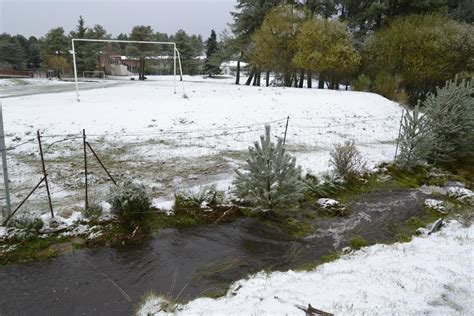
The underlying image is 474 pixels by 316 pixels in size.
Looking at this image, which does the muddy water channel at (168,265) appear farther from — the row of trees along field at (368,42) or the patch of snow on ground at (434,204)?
the row of trees along field at (368,42)

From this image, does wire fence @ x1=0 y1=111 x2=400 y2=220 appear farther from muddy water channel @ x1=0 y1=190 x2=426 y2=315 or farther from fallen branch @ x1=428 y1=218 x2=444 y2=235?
fallen branch @ x1=428 y1=218 x2=444 y2=235

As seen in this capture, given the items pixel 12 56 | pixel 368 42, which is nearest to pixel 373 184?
pixel 368 42

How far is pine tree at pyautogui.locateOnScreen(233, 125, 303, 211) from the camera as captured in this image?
20.5 feet

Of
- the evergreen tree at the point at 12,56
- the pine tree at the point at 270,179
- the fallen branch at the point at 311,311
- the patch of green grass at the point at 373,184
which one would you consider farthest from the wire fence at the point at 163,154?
the evergreen tree at the point at 12,56

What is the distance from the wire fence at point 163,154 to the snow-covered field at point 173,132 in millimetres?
26

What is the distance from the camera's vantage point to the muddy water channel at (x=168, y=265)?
4.26 m

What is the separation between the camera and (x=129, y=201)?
6.04m

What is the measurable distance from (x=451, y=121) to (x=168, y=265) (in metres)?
9.88

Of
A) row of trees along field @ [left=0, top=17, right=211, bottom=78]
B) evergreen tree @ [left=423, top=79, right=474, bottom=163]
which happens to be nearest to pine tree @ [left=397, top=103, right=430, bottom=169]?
evergreen tree @ [left=423, top=79, right=474, bottom=163]

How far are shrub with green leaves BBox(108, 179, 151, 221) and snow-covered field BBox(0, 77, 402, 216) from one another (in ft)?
2.26

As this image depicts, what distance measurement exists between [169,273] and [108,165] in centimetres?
480

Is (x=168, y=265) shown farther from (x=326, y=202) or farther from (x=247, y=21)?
(x=247, y=21)

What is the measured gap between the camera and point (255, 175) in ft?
21.0

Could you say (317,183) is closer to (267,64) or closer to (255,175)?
(255,175)
